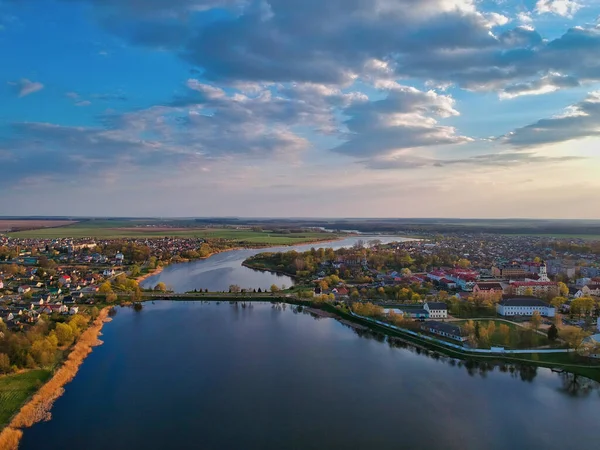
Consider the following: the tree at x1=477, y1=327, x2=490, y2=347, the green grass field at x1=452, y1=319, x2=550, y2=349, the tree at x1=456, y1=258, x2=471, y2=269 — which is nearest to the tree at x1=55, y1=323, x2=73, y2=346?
the tree at x1=477, y1=327, x2=490, y2=347

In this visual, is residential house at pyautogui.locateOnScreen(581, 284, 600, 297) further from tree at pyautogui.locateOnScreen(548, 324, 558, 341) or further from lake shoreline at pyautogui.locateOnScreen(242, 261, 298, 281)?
lake shoreline at pyautogui.locateOnScreen(242, 261, 298, 281)

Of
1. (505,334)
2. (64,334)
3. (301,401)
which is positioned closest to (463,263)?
(505,334)

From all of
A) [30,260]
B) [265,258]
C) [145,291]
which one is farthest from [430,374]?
[30,260]

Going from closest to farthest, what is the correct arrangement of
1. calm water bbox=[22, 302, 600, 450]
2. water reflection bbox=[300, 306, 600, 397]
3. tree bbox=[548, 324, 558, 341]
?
calm water bbox=[22, 302, 600, 450] < water reflection bbox=[300, 306, 600, 397] < tree bbox=[548, 324, 558, 341]

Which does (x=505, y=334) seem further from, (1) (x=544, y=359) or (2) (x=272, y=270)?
(2) (x=272, y=270)

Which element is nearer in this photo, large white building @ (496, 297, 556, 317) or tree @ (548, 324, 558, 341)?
tree @ (548, 324, 558, 341)
